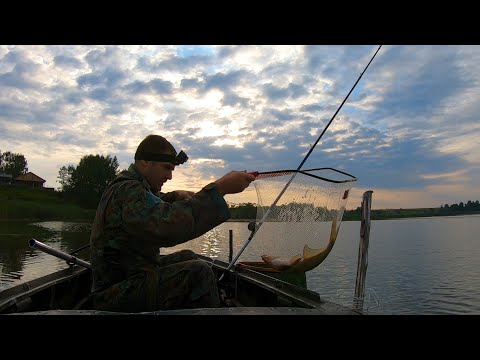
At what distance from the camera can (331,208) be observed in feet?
19.1

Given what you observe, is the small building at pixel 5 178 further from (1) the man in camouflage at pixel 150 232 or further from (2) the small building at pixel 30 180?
(1) the man in camouflage at pixel 150 232

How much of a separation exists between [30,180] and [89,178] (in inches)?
2257

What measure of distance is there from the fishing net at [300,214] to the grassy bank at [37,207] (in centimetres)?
8097

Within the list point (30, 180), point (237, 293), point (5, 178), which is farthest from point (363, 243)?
point (30, 180)

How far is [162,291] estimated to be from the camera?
3947 millimetres

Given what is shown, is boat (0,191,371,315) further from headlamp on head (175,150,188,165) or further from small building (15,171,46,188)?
small building (15,171,46,188)

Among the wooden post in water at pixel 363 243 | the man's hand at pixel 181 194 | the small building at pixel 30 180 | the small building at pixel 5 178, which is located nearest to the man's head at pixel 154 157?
the man's hand at pixel 181 194

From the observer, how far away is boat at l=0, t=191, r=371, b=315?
3.65m

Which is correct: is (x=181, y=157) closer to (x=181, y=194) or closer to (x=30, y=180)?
(x=181, y=194)

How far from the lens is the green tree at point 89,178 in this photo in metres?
96.8

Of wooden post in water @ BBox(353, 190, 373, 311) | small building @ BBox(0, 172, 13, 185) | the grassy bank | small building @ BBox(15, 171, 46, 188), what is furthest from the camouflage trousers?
small building @ BBox(15, 171, 46, 188)

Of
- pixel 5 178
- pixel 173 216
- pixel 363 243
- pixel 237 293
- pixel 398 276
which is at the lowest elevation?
pixel 398 276

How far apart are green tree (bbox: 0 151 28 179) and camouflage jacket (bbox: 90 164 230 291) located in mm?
157508
